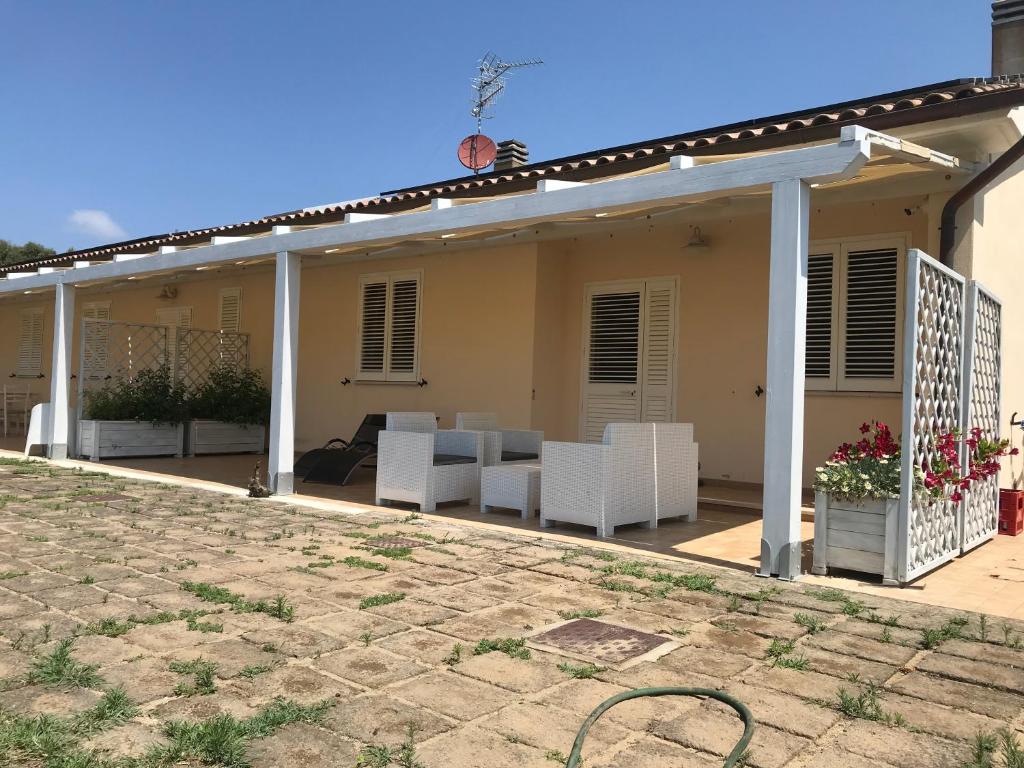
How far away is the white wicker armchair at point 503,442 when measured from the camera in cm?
732

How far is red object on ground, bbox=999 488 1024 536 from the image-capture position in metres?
6.17

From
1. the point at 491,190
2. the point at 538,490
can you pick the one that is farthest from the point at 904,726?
the point at 491,190

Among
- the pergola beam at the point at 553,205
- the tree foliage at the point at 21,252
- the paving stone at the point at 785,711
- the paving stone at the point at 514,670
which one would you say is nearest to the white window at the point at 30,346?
the pergola beam at the point at 553,205

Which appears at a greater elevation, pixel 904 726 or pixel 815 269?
pixel 815 269

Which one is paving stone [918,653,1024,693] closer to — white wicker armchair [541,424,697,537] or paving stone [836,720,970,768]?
paving stone [836,720,970,768]

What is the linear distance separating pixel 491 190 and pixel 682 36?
8.47 metres

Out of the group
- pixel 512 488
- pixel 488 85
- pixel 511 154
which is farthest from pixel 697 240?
pixel 488 85

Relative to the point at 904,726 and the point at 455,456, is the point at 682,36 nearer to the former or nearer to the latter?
the point at 455,456

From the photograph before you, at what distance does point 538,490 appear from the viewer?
6566 millimetres

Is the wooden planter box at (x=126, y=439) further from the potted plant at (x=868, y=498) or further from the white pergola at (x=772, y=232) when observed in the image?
the potted plant at (x=868, y=498)

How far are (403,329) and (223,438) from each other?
2.95 metres

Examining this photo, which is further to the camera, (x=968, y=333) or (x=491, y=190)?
(x=491, y=190)

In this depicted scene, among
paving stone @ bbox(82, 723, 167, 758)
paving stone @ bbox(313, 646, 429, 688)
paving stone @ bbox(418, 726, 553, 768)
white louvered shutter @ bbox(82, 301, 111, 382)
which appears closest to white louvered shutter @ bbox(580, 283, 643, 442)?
paving stone @ bbox(313, 646, 429, 688)

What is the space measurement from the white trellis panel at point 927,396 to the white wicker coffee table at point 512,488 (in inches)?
113
